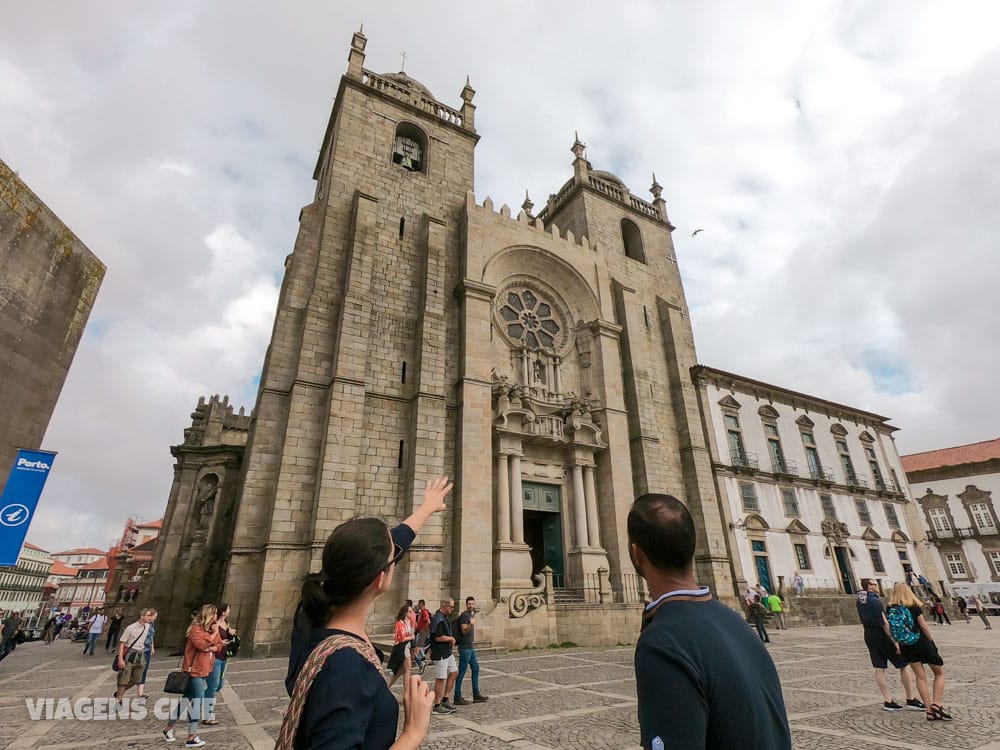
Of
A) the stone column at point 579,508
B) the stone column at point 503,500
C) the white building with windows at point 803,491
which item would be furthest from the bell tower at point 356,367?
the white building with windows at point 803,491

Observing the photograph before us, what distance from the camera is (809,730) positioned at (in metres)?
5.41

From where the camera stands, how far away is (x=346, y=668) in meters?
1.43

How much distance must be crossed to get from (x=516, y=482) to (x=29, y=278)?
1324 centimetres

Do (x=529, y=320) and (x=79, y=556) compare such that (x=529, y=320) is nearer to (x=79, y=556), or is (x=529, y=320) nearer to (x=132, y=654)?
(x=132, y=654)

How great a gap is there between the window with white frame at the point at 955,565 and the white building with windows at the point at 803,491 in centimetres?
978

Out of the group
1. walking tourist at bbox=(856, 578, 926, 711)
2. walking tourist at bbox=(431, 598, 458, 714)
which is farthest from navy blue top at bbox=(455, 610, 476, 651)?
walking tourist at bbox=(856, 578, 926, 711)

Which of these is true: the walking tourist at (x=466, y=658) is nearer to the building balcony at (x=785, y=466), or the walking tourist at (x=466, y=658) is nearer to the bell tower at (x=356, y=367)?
the bell tower at (x=356, y=367)

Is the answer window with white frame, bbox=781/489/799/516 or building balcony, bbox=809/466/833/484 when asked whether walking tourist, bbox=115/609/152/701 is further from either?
building balcony, bbox=809/466/833/484

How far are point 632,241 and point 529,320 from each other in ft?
35.7

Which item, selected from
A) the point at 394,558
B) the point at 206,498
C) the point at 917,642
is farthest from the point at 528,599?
the point at 394,558

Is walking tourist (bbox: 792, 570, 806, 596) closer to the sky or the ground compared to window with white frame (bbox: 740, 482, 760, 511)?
closer to the ground

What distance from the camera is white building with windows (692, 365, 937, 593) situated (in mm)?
22250

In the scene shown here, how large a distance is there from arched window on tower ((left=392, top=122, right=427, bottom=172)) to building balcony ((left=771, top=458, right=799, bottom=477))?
73.1ft

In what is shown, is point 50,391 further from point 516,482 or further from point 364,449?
point 516,482
